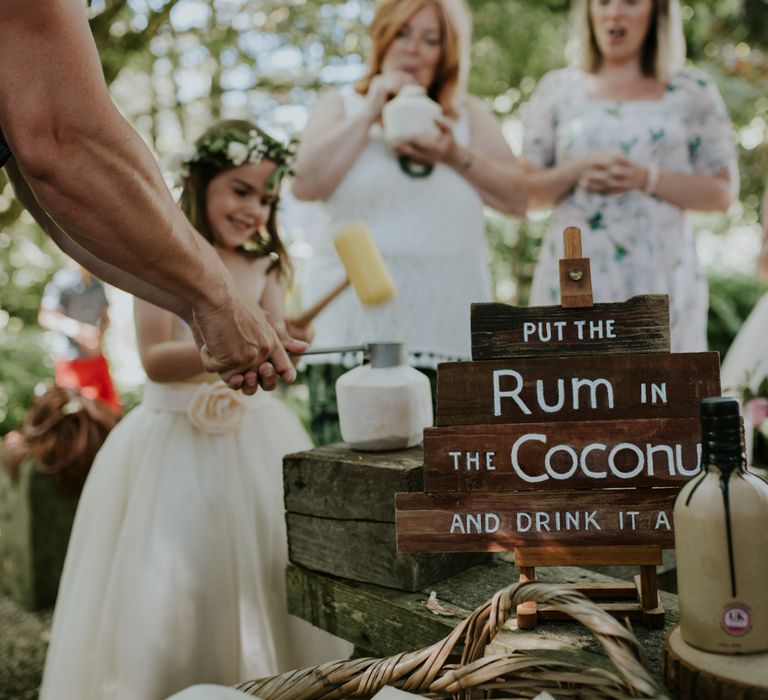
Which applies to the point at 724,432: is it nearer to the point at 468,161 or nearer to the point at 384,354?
the point at 384,354

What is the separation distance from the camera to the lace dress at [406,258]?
2.03 metres

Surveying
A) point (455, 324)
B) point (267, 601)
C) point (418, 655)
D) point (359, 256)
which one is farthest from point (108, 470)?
point (418, 655)

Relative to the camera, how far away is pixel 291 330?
1.68 m

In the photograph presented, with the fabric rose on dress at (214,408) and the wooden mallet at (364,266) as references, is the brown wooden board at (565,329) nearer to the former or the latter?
the wooden mallet at (364,266)

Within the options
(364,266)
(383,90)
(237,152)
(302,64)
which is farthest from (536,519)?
(302,64)

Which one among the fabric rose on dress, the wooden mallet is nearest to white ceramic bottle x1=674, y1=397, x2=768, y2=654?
the wooden mallet

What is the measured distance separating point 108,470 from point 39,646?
125 centimetres

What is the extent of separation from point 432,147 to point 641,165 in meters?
0.60

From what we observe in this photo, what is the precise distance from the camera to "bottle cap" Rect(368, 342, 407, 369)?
4.45 feet

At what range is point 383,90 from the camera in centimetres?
204

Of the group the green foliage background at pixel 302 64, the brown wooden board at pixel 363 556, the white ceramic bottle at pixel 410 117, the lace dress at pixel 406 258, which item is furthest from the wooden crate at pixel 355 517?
the green foliage background at pixel 302 64

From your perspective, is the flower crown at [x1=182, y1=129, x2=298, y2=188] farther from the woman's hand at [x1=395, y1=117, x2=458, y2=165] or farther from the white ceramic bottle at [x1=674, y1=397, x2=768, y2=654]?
the white ceramic bottle at [x1=674, y1=397, x2=768, y2=654]

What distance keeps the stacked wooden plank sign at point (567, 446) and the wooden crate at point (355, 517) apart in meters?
0.19

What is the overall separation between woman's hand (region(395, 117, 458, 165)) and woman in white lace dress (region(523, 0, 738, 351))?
324 mm
